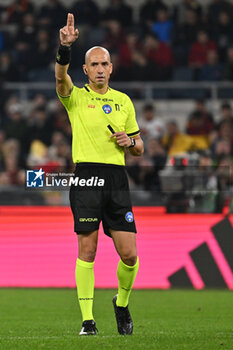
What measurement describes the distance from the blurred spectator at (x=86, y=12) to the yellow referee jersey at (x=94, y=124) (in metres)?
12.9

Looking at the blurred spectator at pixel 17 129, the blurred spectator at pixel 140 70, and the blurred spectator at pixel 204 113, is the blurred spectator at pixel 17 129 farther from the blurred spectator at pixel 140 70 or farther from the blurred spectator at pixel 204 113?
the blurred spectator at pixel 204 113

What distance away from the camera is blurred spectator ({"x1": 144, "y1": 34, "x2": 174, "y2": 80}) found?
60.0 ft

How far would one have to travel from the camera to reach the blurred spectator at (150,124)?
16.4 meters

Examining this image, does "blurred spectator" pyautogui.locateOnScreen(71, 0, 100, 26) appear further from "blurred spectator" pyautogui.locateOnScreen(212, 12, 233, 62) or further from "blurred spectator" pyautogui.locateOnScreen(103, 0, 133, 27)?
"blurred spectator" pyautogui.locateOnScreen(212, 12, 233, 62)

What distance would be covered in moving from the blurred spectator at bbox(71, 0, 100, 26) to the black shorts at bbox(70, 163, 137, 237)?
13.1 m

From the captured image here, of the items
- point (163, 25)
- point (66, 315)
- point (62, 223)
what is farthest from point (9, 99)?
point (66, 315)

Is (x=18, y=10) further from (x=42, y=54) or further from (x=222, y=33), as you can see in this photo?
(x=222, y=33)

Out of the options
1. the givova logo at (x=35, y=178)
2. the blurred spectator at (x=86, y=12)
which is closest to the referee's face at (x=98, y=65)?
the givova logo at (x=35, y=178)

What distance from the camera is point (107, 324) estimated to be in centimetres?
794

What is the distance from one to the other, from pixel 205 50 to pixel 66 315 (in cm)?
1063

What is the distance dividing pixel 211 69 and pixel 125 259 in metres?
11.8

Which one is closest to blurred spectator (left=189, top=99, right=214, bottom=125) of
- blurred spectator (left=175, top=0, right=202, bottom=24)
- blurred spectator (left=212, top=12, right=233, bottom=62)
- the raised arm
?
blurred spectator (left=212, top=12, right=233, bottom=62)

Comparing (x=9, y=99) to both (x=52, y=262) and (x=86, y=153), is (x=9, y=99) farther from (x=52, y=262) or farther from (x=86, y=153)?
(x=86, y=153)
